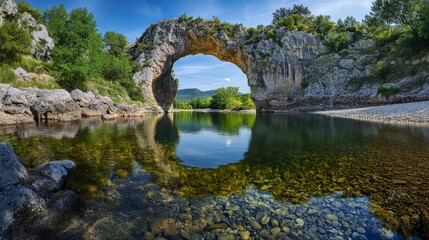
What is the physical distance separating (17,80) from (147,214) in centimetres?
2958

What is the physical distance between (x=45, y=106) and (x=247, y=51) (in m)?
45.6

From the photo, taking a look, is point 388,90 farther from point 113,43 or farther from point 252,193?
point 113,43

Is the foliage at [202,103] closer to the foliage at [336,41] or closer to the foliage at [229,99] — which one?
the foliage at [229,99]

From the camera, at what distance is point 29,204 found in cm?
343

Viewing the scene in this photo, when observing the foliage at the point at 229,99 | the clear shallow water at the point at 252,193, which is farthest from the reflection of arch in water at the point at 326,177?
the foliage at the point at 229,99

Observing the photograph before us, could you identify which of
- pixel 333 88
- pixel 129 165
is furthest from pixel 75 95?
pixel 333 88

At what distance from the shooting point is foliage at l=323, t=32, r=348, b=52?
51781 mm

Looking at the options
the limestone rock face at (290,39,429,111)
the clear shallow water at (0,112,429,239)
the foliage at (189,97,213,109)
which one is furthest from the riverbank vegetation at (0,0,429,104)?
the foliage at (189,97,213,109)

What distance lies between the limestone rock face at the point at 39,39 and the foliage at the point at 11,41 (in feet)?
18.5

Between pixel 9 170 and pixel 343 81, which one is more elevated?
pixel 343 81

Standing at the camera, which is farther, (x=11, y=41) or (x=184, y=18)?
(x=184, y=18)

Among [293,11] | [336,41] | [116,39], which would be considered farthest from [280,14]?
[116,39]

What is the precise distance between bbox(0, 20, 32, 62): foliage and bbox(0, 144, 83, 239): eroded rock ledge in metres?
30.8

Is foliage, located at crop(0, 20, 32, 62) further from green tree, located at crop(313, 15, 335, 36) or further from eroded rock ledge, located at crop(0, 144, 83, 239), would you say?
green tree, located at crop(313, 15, 335, 36)
